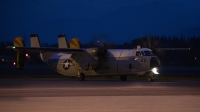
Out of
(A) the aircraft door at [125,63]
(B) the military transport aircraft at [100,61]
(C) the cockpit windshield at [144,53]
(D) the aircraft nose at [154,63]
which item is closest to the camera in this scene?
(D) the aircraft nose at [154,63]

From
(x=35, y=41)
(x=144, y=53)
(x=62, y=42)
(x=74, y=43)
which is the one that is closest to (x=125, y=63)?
(x=144, y=53)

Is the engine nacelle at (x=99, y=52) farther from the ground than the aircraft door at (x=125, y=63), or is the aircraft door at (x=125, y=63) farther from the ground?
the engine nacelle at (x=99, y=52)

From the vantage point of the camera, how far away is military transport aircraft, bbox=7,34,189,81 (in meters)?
35.0

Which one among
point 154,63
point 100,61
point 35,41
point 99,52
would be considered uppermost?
point 35,41

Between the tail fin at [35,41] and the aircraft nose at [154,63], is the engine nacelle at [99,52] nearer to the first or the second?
the aircraft nose at [154,63]

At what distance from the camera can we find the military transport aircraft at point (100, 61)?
35031mm

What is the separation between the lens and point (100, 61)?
3797 cm

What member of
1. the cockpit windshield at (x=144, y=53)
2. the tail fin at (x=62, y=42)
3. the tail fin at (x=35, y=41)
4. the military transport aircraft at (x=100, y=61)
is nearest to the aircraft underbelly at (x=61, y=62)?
the military transport aircraft at (x=100, y=61)

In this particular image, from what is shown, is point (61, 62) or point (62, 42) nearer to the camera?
point (61, 62)

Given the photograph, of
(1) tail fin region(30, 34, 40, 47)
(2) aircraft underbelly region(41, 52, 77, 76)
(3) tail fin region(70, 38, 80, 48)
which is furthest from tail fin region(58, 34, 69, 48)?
(1) tail fin region(30, 34, 40, 47)

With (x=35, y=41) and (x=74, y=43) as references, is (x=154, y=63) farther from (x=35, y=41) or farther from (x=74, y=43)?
(x=35, y=41)

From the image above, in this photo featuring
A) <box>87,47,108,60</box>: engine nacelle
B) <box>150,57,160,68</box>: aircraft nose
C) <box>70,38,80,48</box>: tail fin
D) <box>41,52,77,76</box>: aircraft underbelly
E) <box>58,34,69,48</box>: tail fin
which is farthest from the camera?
<box>58,34,69,48</box>: tail fin

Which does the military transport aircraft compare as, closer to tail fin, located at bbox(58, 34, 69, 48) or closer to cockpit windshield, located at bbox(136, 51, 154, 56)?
cockpit windshield, located at bbox(136, 51, 154, 56)

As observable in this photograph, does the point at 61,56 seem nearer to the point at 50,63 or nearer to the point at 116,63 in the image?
the point at 50,63
